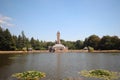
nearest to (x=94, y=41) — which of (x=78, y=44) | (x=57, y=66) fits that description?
(x=78, y=44)

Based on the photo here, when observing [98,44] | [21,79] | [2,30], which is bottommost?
[21,79]

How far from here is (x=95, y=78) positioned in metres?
19.8

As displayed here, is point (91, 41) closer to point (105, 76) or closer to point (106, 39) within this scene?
point (106, 39)

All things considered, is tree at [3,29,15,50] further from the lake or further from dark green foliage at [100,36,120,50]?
dark green foliage at [100,36,120,50]

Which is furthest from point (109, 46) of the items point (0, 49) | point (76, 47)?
point (0, 49)

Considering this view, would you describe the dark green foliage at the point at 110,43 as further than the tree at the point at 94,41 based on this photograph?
No

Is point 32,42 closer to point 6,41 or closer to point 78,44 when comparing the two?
point 6,41

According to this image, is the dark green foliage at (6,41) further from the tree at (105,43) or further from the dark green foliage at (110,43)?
the dark green foliage at (110,43)

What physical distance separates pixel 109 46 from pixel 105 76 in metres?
93.3

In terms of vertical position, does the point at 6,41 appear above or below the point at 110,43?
above

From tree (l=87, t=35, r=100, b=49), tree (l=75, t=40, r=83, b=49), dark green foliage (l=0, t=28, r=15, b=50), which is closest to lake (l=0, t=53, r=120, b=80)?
dark green foliage (l=0, t=28, r=15, b=50)

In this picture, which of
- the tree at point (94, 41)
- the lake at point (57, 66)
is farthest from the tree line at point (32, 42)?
the lake at point (57, 66)

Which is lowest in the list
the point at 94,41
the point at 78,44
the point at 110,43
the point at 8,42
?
the point at 110,43

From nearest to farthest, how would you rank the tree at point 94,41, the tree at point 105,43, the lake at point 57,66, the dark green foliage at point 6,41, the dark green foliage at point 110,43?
the lake at point 57,66 < the dark green foliage at point 6,41 < the dark green foliage at point 110,43 < the tree at point 105,43 < the tree at point 94,41
